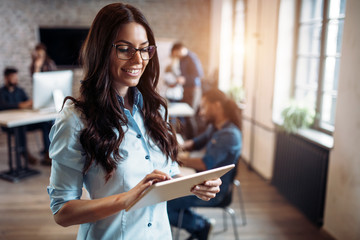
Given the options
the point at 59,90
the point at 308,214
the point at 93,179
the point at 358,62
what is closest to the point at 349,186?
the point at 308,214

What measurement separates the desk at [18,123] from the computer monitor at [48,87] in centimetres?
15

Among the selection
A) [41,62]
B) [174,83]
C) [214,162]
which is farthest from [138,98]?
[41,62]

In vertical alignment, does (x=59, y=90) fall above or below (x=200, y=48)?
below

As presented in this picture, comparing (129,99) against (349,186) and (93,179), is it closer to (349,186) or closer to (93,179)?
(93,179)

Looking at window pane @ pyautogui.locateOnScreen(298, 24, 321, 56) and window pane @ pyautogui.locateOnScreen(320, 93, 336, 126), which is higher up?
window pane @ pyautogui.locateOnScreen(298, 24, 321, 56)

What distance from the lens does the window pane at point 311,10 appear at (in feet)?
11.6

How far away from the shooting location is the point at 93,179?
3.59ft

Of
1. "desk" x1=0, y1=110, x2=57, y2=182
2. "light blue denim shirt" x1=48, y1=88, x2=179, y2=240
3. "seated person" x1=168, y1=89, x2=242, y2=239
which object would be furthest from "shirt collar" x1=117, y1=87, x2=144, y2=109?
"desk" x1=0, y1=110, x2=57, y2=182

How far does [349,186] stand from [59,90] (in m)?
3.24

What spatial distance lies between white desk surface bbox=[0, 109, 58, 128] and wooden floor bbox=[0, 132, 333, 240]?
773 millimetres

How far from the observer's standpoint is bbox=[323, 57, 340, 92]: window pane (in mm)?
3227

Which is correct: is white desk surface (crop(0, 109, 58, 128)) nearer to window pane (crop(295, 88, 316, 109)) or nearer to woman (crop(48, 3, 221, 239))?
window pane (crop(295, 88, 316, 109))

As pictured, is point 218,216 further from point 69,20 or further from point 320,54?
point 69,20

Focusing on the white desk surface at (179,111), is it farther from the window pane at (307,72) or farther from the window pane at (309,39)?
the window pane at (309,39)
